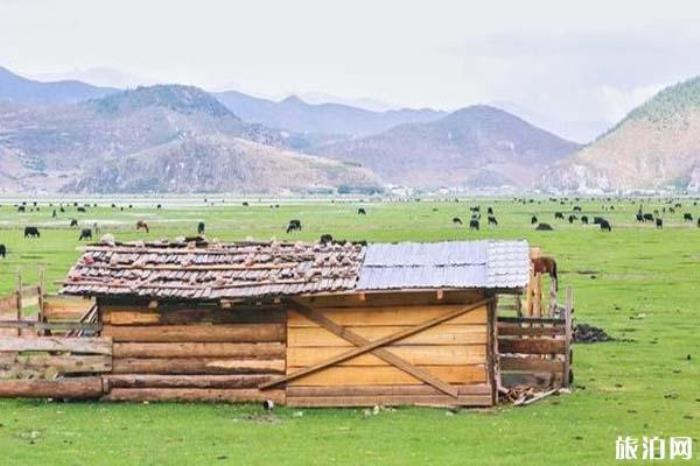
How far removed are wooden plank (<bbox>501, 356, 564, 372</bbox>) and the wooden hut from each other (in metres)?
0.03

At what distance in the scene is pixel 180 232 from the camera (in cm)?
8800

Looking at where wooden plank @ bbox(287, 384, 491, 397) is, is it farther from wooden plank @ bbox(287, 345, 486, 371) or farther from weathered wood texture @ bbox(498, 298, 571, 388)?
weathered wood texture @ bbox(498, 298, 571, 388)

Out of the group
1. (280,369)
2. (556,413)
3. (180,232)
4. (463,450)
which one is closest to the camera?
(463,450)

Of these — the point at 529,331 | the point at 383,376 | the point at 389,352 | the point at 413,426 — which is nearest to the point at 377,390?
the point at 383,376

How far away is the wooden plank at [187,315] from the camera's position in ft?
78.8

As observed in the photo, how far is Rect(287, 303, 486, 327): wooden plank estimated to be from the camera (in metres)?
23.4

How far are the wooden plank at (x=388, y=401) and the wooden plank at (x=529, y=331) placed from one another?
226 centimetres

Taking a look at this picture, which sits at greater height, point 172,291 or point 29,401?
point 172,291

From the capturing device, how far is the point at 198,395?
78.2 ft

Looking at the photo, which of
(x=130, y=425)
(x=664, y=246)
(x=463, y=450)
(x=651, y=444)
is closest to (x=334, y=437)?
(x=463, y=450)

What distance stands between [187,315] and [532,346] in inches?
288

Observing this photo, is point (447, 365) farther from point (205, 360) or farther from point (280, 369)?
point (205, 360)

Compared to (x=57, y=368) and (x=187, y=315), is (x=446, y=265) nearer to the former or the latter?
(x=187, y=315)

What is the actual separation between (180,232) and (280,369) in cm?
6535
